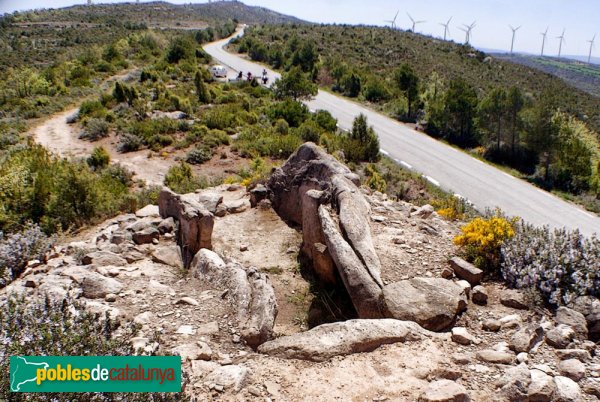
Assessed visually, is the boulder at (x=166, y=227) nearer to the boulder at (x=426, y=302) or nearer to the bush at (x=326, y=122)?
the boulder at (x=426, y=302)

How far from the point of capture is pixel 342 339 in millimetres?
5926

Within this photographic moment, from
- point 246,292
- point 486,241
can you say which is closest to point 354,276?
point 246,292

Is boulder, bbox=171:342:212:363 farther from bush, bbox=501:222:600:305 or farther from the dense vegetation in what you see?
the dense vegetation

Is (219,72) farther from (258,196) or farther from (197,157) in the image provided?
(258,196)

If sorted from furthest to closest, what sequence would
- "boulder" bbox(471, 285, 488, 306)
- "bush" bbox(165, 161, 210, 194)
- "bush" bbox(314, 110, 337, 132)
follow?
"bush" bbox(314, 110, 337, 132), "bush" bbox(165, 161, 210, 194), "boulder" bbox(471, 285, 488, 306)

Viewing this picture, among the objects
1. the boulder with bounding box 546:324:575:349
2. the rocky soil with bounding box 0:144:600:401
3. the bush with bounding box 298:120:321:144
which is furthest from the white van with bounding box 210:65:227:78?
the boulder with bounding box 546:324:575:349

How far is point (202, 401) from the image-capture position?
15.9 feet

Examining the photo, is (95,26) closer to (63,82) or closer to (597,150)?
(63,82)

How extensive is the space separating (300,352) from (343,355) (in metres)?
0.59

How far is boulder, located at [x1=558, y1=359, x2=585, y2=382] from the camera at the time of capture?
5.14 metres

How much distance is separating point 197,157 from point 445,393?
59.1 ft

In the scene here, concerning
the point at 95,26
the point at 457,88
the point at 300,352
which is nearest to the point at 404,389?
the point at 300,352

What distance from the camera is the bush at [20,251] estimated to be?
8.38 m

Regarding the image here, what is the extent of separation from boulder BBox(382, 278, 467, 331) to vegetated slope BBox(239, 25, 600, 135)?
4596cm
